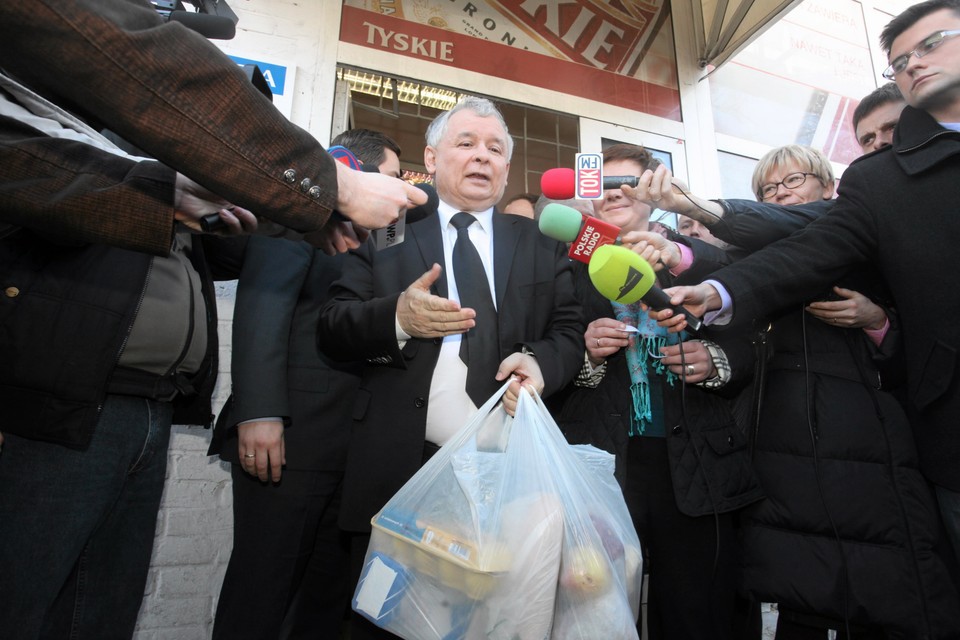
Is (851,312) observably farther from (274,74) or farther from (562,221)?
(274,74)

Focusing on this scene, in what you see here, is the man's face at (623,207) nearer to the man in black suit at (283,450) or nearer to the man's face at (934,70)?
the man's face at (934,70)

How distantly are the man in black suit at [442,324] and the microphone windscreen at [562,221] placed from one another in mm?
185

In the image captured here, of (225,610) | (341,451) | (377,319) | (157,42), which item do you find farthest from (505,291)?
Answer: (225,610)

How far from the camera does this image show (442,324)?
44.2 inches

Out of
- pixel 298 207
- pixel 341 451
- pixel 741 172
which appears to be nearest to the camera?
pixel 298 207

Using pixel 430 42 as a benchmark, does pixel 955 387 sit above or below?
below

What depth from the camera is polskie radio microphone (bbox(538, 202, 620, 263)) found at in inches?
49.3

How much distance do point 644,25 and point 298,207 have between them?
143 inches

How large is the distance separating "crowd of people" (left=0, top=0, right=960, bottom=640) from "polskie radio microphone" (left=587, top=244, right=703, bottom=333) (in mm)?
135

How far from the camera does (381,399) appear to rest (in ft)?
4.29

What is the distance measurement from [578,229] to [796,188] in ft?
3.28

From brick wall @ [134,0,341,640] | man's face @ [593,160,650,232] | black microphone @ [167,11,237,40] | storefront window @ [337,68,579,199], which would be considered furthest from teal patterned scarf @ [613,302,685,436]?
storefront window @ [337,68,579,199]

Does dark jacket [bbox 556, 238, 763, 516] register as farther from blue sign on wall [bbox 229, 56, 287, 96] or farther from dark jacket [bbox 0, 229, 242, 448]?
blue sign on wall [bbox 229, 56, 287, 96]

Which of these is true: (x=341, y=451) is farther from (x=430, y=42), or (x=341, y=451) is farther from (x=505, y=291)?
(x=430, y=42)
